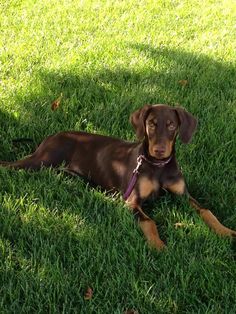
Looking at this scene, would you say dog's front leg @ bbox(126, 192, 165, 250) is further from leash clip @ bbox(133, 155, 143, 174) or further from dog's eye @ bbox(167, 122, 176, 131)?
dog's eye @ bbox(167, 122, 176, 131)

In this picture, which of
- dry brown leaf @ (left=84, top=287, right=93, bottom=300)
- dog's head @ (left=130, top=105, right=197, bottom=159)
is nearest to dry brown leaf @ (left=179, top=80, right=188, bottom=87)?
dog's head @ (left=130, top=105, right=197, bottom=159)

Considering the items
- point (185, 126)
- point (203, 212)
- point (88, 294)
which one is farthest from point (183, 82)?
point (88, 294)

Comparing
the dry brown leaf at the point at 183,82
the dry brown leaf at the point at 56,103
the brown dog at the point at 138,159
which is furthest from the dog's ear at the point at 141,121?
the dry brown leaf at the point at 183,82

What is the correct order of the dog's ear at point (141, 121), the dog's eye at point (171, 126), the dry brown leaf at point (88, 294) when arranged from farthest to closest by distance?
the dog's ear at point (141, 121), the dog's eye at point (171, 126), the dry brown leaf at point (88, 294)

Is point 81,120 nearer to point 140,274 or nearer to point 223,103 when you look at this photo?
point 223,103

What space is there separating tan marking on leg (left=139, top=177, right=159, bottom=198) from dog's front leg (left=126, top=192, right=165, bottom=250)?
68mm

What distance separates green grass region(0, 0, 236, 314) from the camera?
304 centimetres

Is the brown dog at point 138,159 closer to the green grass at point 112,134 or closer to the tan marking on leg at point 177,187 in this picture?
the tan marking on leg at point 177,187

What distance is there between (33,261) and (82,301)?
17.1 inches

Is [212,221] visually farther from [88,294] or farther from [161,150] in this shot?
[88,294]

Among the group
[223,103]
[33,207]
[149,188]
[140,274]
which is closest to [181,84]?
[223,103]

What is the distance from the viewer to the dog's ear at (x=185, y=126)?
12.2 ft

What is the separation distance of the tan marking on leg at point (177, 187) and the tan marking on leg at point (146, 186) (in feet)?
0.28

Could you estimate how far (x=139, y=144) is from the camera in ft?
13.2
